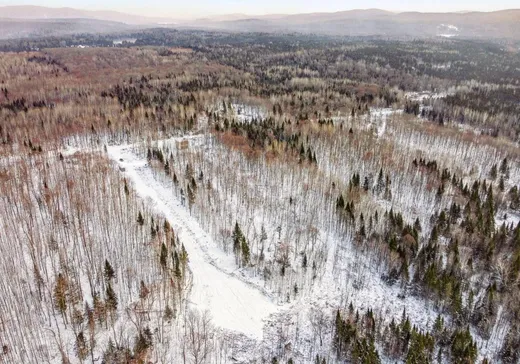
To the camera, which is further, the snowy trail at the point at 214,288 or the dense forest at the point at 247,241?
the snowy trail at the point at 214,288

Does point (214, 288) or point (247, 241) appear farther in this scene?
point (247, 241)

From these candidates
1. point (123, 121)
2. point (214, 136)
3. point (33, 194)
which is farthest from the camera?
point (123, 121)

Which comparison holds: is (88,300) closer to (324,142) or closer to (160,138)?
(160,138)

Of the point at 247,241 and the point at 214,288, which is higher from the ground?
the point at 247,241

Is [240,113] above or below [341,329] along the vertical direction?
above

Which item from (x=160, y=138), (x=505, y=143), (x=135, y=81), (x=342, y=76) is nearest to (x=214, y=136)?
(x=160, y=138)
